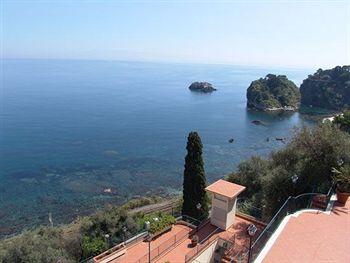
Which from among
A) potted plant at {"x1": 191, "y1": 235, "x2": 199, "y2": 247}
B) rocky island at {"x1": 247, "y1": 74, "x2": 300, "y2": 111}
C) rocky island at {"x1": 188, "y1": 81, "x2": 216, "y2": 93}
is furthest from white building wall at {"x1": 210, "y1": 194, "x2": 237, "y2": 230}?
rocky island at {"x1": 188, "y1": 81, "x2": 216, "y2": 93}

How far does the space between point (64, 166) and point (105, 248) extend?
36418mm

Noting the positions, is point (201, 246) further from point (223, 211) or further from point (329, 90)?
point (329, 90)

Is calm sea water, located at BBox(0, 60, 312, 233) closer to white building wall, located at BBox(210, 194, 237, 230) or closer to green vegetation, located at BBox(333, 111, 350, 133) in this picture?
green vegetation, located at BBox(333, 111, 350, 133)

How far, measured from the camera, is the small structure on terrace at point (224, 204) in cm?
1750

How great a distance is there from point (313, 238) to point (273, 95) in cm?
10322

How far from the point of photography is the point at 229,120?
8969 centimetres

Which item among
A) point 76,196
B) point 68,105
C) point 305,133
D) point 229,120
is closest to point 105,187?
point 76,196

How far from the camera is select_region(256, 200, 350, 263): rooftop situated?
10.6m

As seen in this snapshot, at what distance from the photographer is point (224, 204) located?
57.7ft

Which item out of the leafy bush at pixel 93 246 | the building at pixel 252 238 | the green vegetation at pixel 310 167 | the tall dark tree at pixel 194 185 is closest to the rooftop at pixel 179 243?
the building at pixel 252 238

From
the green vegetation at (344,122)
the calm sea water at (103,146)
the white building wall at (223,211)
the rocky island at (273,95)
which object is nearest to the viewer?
the white building wall at (223,211)

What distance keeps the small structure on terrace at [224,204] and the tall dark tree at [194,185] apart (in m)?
4.25

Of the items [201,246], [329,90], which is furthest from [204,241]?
[329,90]

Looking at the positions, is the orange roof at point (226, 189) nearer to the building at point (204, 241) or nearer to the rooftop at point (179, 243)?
the building at point (204, 241)
